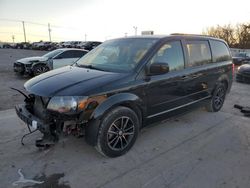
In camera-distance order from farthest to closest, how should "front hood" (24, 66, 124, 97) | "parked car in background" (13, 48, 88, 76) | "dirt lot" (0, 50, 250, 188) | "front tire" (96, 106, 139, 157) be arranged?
1. "parked car in background" (13, 48, 88, 76)
2. "front tire" (96, 106, 139, 157)
3. "front hood" (24, 66, 124, 97)
4. "dirt lot" (0, 50, 250, 188)

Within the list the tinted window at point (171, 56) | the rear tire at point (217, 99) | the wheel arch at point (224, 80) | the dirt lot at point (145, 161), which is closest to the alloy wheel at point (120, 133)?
the dirt lot at point (145, 161)

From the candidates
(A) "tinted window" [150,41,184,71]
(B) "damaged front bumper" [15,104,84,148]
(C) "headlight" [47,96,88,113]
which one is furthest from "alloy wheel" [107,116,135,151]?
(A) "tinted window" [150,41,184,71]

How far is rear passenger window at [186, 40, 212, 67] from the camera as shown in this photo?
4.45 m

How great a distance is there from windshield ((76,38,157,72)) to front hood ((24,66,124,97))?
27 cm

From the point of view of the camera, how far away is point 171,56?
4.05 m

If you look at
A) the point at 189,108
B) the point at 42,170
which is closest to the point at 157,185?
the point at 42,170

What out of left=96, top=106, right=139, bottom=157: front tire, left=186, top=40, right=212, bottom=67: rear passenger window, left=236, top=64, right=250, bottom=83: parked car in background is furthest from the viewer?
left=236, top=64, right=250, bottom=83: parked car in background

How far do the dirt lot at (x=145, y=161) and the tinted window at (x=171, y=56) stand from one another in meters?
1.32

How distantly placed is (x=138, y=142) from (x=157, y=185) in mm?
1204

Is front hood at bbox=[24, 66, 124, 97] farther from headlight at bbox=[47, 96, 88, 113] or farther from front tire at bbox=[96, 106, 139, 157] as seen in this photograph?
front tire at bbox=[96, 106, 139, 157]

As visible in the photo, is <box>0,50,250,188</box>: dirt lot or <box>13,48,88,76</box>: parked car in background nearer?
<box>0,50,250,188</box>: dirt lot

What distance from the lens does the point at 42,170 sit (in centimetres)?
310

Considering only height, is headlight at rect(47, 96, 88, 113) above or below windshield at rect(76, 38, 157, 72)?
below

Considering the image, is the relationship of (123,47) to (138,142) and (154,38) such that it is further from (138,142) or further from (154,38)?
(138,142)
